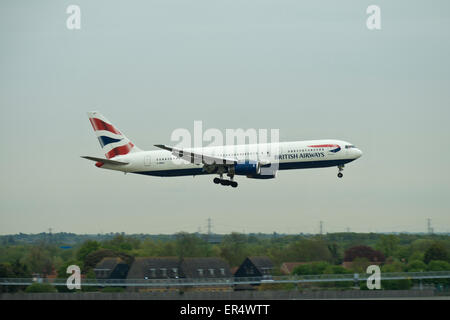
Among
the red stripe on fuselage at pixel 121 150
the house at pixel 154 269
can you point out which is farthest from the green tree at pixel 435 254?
the red stripe on fuselage at pixel 121 150

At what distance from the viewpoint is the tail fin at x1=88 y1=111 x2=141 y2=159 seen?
105562mm

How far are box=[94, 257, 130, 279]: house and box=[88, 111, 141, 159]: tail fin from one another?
13.1 metres

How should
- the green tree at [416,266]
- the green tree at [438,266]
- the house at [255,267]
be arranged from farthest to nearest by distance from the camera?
the house at [255,267] → the green tree at [416,266] → the green tree at [438,266]

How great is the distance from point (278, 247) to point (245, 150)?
81.7 ft

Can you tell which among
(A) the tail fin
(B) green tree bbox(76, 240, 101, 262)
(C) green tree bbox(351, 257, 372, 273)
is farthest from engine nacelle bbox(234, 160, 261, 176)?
(B) green tree bbox(76, 240, 101, 262)

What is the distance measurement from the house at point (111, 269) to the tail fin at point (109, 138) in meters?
13.1

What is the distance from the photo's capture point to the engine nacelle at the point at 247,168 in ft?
310

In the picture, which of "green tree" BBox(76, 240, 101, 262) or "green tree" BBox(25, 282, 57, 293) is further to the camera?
"green tree" BBox(76, 240, 101, 262)

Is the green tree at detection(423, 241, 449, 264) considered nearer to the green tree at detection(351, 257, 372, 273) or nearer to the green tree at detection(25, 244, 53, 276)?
the green tree at detection(351, 257, 372, 273)

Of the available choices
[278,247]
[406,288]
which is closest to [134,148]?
[278,247]

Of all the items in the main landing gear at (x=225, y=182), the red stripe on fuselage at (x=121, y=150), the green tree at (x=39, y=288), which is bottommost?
the green tree at (x=39, y=288)

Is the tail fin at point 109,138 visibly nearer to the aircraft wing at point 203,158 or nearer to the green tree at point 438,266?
the aircraft wing at point 203,158

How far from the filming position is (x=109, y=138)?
107250 millimetres
